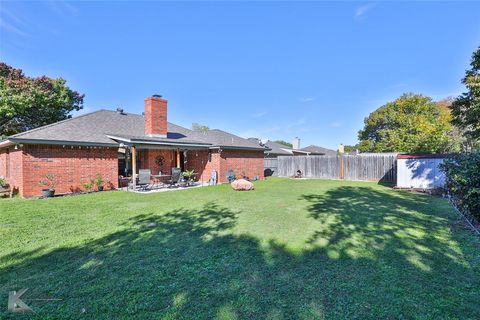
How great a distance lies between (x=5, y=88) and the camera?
19.2 meters

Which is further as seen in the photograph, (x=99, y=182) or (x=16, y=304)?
(x=99, y=182)

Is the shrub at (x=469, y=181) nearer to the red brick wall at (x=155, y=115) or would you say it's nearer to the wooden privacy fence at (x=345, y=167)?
the wooden privacy fence at (x=345, y=167)

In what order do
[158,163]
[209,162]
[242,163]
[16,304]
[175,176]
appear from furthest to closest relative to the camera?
[242,163] < [209,162] < [158,163] < [175,176] < [16,304]

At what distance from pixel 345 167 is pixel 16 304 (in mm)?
20752

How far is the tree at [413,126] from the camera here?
21.4 meters

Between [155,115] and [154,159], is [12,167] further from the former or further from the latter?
[155,115]

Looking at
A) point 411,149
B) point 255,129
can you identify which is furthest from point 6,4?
point 255,129

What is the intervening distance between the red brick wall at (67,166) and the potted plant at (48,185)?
0.40 feet

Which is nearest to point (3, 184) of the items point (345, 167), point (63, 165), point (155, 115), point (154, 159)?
point (63, 165)

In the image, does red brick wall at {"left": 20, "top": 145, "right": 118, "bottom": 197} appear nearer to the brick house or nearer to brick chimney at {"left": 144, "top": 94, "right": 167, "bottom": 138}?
the brick house

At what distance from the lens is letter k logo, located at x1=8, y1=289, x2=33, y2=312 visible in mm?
2646

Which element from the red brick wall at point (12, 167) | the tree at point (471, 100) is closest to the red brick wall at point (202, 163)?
the red brick wall at point (12, 167)

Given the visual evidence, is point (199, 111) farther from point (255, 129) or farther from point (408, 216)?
point (408, 216)

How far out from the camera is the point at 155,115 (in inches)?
602
